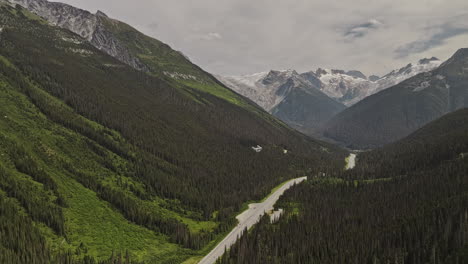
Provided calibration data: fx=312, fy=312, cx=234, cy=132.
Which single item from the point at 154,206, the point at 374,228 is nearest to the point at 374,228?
the point at 374,228

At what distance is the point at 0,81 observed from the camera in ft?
550

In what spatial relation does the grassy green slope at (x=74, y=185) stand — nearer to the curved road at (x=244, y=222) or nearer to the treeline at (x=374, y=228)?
the curved road at (x=244, y=222)

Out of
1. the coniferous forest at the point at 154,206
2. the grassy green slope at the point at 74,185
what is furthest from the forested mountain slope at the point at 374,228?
the grassy green slope at the point at 74,185

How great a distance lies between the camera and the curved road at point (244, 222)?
112275mm

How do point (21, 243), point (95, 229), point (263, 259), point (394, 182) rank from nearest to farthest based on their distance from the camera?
point (21, 243) → point (263, 259) → point (95, 229) → point (394, 182)

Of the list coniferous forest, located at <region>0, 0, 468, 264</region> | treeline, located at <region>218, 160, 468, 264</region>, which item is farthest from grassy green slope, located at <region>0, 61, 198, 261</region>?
treeline, located at <region>218, 160, 468, 264</region>

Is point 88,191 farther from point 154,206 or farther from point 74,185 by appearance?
point 154,206

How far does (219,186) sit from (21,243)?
397ft

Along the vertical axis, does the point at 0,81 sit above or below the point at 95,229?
above

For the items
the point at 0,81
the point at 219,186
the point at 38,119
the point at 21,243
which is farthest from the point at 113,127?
the point at 21,243

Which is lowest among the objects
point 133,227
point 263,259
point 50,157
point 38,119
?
point 133,227

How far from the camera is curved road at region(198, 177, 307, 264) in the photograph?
4420 inches

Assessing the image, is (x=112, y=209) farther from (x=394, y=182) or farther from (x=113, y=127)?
(x=394, y=182)

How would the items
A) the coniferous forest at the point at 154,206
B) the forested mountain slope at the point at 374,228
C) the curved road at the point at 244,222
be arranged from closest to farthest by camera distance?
the forested mountain slope at the point at 374,228 < the coniferous forest at the point at 154,206 < the curved road at the point at 244,222
